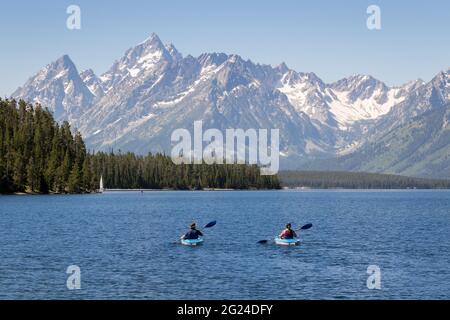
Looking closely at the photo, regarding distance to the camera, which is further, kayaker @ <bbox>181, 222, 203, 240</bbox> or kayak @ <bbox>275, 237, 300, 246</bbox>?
kayak @ <bbox>275, 237, 300, 246</bbox>

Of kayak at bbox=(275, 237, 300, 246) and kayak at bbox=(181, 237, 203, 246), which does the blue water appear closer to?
kayak at bbox=(275, 237, 300, 246)

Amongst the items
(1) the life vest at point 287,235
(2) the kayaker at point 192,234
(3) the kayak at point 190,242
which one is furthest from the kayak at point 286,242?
(2) the kayaker at point 192,234

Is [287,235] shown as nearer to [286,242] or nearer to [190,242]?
[286,242]

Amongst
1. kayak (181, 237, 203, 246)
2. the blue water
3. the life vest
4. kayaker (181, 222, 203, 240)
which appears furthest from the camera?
the life vest

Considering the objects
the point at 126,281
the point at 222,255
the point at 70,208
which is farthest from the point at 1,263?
the point at 70,208

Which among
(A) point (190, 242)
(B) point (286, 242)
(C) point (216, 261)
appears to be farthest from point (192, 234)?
(C) point (216, 261)

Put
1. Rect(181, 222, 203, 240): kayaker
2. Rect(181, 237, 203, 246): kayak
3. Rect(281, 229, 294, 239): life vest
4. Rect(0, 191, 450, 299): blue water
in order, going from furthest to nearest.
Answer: Rect(281, 229, 294, 239): life vest
Rect(181, 237, 203, 246): kayak
Rect(181, 222, 203, 240): kayaker
Rect(0, 191, 450, 299): blue water

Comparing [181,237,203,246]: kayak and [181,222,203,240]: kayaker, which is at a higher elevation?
[181,222,203,240]: kayaker

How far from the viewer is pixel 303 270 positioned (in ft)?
254

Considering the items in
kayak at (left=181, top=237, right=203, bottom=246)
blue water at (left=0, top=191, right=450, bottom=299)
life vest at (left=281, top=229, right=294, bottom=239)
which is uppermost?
life vest at (left=281, top=229, right=294, bottom=239)

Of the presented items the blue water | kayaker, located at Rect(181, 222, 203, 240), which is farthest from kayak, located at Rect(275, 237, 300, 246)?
kayaker, located at Rect(181, 222, 203, 240)
